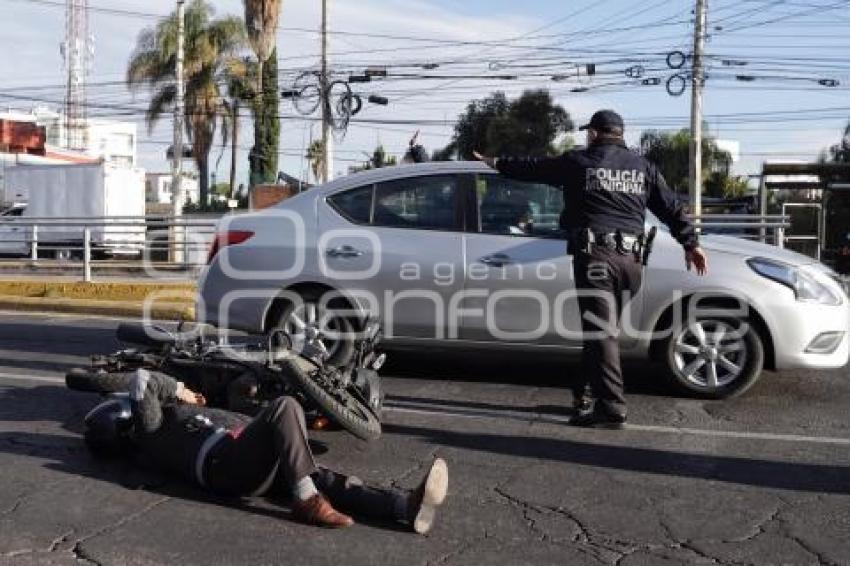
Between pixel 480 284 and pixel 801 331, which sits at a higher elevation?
pixel 480 284

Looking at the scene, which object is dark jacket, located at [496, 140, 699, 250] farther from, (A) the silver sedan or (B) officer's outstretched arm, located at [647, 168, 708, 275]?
(A) the silver sedan

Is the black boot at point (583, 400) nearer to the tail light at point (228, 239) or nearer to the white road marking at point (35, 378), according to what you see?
the tail light at point (228, 239)

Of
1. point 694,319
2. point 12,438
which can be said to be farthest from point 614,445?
point 12,438

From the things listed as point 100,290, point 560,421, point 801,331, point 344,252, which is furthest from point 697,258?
point 100,290

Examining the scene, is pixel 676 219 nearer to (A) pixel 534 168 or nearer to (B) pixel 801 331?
(A) pixel 534 168

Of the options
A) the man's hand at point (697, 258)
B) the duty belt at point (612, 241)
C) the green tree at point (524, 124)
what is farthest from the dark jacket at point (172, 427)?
the green tree at point (524, 124)

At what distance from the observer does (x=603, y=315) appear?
18.5 ft

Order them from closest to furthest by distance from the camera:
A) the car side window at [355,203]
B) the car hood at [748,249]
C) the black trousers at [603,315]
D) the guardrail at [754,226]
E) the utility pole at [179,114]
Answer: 1. the black trousers at [603,315]
2. the car hood at [748,249]
3. the car side window at [355,203]
4. the guardrail at [754,226]
5. the utility pole at [179,114]

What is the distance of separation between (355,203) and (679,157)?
47.1 m

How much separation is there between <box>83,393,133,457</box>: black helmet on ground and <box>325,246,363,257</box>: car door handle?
7.49ft

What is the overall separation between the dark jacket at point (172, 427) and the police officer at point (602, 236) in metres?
2.09

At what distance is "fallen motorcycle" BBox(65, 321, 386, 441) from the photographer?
16.1 feet

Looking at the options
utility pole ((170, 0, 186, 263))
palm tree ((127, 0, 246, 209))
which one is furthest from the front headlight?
palm tree ((127, 0, 246, 209))

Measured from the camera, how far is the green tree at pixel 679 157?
51.3 m
